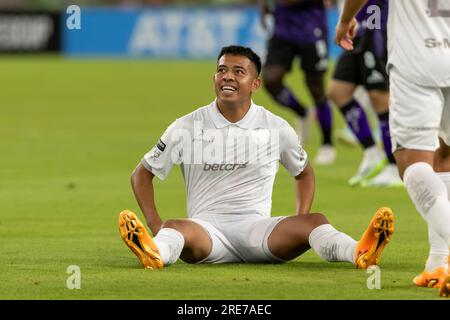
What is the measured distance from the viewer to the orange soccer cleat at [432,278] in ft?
22.8

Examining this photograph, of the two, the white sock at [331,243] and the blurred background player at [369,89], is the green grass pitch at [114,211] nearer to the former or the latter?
the white sock at [331,243]

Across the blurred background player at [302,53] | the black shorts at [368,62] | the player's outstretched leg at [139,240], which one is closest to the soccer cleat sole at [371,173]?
the black shorts at [368,62]

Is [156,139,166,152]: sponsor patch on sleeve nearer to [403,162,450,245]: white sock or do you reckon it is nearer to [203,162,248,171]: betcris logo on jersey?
[203,162,248,171]: betcris logo on jersey

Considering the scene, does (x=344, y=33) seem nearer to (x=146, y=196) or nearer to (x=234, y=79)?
(x=234, y=79)

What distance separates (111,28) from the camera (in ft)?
124

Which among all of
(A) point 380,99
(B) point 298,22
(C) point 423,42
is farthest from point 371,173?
(C) point 423,42

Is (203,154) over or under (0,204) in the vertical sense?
over

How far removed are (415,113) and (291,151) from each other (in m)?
1.54

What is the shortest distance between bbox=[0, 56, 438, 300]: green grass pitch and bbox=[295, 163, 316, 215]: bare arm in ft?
1.13

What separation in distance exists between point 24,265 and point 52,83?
69.6ft

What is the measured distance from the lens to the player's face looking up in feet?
26.2

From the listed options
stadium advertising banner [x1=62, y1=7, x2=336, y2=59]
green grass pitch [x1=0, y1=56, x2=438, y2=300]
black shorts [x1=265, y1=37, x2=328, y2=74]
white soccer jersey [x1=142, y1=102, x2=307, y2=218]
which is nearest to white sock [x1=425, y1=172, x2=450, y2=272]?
green grass pitch [x1=0, y1=56, x2=438, y2=300]
